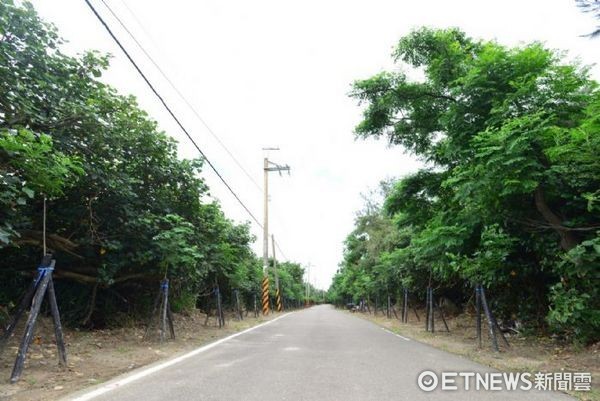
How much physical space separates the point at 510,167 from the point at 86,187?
922cm

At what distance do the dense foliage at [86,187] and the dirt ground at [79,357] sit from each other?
1466 millimetres

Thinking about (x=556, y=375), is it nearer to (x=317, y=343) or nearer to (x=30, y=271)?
(x=317, y=343)

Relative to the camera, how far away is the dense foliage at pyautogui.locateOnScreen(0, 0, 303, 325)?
302 inches

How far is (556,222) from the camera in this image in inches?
372

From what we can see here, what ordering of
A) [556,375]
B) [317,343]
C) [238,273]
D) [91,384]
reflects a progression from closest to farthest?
[91,384], [556,375], [317,343], [238,273]

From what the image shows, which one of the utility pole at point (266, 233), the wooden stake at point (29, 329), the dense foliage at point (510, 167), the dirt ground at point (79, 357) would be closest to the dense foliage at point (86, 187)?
the wooden stake at point (29, 329)

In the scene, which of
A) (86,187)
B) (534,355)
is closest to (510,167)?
(534,355)

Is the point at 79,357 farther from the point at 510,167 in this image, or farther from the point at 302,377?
the point at 510,167

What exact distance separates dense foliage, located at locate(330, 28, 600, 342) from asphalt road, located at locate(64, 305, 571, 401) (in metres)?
2.67

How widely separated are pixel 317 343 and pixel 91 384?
695 centimetres

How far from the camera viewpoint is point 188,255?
11789mm

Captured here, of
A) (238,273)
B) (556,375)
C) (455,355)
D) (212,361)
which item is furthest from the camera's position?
(238,273)

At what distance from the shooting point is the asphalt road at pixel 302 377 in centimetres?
571

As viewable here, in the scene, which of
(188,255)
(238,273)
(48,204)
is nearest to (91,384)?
(188,255)
